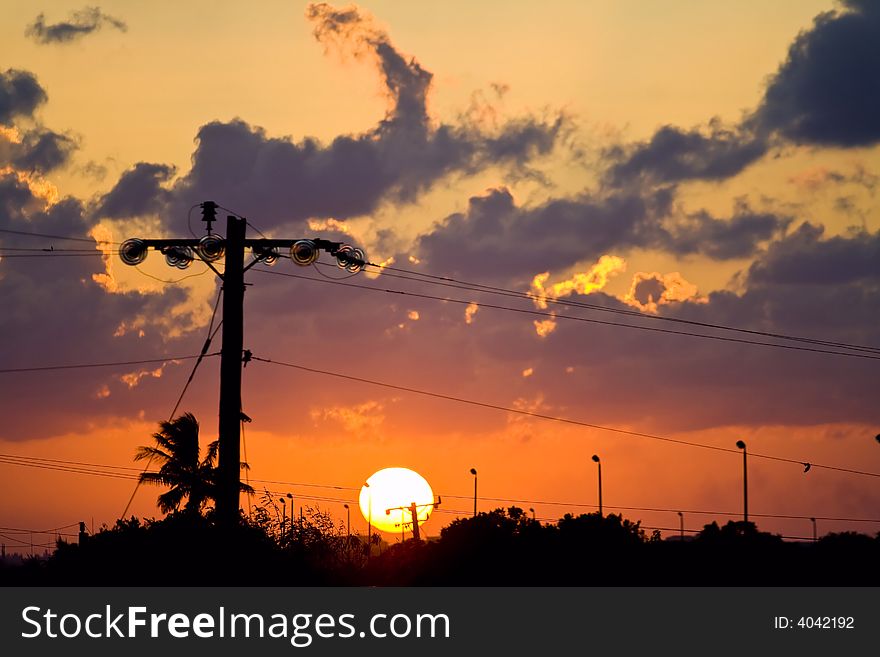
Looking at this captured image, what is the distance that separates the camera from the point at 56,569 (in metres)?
41.4

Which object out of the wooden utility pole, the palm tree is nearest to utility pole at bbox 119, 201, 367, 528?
the wooden utility pole

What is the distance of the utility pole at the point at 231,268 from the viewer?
34.2 meters

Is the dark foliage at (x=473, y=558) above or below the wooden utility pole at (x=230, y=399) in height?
below

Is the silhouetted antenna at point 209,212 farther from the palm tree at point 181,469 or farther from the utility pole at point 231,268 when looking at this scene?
the palm tree at point 181,469

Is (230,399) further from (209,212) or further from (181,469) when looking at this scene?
(181,469)

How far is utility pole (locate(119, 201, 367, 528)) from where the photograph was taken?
Answer: 34.2 meters

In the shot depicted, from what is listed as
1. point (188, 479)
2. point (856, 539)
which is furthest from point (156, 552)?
point (188, 479)

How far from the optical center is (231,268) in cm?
3528

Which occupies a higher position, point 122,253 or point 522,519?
point 122,253

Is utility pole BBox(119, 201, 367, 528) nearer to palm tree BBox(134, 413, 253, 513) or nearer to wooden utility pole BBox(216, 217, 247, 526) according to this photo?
wooden utility pole BBox(216, 217, 247, 526)

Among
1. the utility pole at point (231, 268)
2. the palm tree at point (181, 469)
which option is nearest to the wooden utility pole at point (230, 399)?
the utility pole at point (231, 268)

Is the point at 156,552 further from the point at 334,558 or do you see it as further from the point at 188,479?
the point at 188,479
